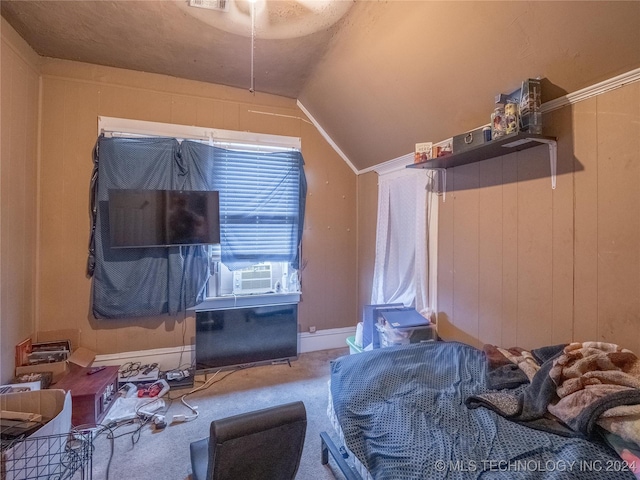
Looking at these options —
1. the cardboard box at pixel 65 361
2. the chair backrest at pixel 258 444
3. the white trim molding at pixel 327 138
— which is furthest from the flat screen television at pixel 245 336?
the chair backrest at pixel 258 444

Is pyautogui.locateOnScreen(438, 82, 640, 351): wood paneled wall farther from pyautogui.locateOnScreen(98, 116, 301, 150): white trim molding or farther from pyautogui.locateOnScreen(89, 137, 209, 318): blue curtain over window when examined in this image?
pyautogui.locateOnScreen(89, 137, 209, 318): blue curtain over window

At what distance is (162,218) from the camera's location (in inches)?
111

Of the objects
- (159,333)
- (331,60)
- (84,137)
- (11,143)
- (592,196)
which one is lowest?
(159,333)

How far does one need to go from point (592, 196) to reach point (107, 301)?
12.0 ft

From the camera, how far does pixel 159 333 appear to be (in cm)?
307

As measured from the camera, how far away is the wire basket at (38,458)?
4.46 feet

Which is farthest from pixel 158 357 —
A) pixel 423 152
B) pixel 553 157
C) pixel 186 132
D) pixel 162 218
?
pixel 553 157

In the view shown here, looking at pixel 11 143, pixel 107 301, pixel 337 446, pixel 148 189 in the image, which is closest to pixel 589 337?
pixel 337 446

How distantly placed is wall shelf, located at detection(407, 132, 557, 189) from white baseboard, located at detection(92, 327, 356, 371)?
2.29 metres

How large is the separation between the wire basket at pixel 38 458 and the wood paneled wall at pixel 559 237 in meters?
2.48

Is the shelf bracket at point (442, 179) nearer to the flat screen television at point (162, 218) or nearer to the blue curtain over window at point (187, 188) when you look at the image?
the blue curtain over window at point (187, 188)

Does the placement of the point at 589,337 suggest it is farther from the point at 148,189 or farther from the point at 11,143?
the point at 11,143

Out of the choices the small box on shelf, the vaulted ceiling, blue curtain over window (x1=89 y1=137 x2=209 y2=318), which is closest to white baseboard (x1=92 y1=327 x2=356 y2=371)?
blue curtain over window (x1=89 y1=137 x2=209 y2=318)

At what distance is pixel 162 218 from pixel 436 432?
8.72 feet
